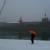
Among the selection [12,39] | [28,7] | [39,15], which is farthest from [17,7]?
[12,39]

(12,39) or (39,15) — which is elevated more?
(39,15)

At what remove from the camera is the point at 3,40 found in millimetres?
1450

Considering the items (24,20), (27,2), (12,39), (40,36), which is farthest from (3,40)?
(27,2)

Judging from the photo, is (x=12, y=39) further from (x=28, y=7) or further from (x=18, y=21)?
(x=28, y=7)

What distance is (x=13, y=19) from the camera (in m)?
1.40

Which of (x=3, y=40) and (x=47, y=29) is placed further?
(x=3, y=40)
